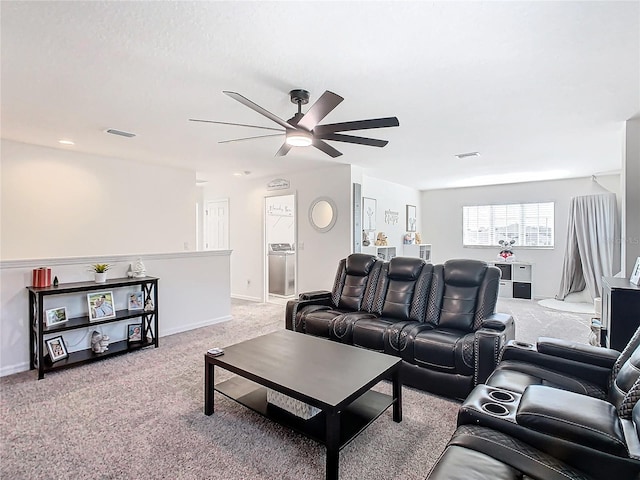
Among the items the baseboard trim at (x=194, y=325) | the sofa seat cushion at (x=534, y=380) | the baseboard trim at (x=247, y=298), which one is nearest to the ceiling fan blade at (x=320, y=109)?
A: the sofa seat cushion at (x=534, y=380)

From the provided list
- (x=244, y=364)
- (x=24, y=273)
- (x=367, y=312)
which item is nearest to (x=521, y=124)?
(x=367, y=312)

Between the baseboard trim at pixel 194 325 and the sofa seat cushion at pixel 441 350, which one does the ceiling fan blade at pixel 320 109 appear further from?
the baseboard trim at pixel 194 325

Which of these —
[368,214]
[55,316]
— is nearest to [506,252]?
[368,214]

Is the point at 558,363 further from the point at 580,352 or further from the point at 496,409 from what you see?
the point at 496,409

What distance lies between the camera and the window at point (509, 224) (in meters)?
7.10

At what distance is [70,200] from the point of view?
4602 millimetres

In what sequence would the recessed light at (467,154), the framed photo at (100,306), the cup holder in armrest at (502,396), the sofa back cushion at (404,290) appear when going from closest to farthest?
the cup holder in armrest at (502,396) → the sofa back cushion at (404,290) → the framed photo at (100,306) → the recessed light at (467,154)

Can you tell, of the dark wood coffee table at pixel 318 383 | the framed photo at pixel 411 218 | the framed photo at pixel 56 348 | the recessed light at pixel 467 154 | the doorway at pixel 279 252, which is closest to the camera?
A: the dark wood coffee table at pixel 318 383

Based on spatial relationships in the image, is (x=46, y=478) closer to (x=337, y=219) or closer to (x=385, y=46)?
(x=385, y=46)

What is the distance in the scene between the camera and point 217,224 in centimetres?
777

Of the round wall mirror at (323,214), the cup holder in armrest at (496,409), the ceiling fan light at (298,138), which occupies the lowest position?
the cup holder in armrest at (496,409)

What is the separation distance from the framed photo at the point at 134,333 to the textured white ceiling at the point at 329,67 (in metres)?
2.21

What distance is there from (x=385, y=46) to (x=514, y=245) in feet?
22.2

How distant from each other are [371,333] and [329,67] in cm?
224
